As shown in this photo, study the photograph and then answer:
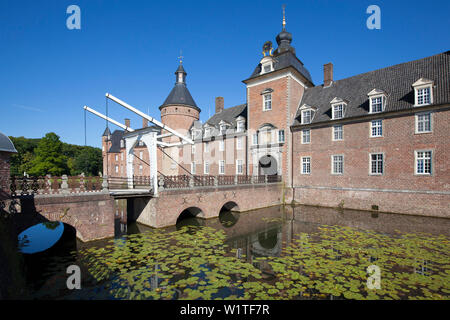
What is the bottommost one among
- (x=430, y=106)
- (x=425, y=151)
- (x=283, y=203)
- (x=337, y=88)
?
(x=283, y=203)

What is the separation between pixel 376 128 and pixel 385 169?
9.79 ft

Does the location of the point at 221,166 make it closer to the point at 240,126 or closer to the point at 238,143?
the point at 238,143

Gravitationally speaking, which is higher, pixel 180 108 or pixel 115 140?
pixel 180 108

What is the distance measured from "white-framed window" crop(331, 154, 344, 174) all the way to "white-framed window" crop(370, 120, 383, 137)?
8.67ft

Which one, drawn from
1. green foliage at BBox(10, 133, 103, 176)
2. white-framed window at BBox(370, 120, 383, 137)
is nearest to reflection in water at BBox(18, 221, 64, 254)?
green foliage at BBox(10, 133, 103, 176)

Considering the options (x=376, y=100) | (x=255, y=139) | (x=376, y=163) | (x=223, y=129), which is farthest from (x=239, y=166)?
(x=376, y=100)

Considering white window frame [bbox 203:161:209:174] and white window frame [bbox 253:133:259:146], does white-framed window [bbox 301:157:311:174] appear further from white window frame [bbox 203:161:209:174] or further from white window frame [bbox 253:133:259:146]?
white window frame [bbox 203:161:209:174]

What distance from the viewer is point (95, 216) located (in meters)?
9.27

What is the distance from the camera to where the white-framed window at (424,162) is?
44.3ft

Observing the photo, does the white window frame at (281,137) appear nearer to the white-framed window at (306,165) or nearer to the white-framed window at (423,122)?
the white-framed window at (306,165)

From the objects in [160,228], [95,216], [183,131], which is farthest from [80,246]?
[183,131]

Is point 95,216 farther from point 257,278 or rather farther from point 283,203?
point 283,203

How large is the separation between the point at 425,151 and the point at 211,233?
46.7 ft

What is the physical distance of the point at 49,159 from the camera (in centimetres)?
3547
